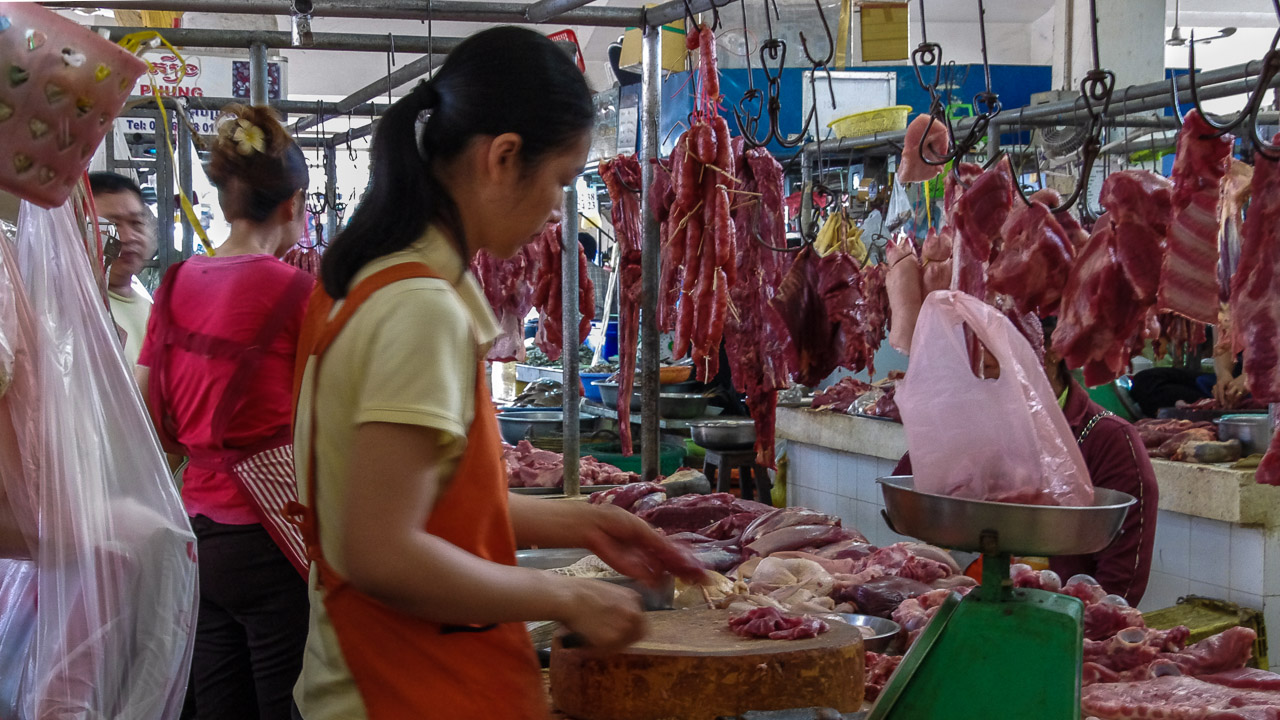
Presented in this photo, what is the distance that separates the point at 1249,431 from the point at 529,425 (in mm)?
3902

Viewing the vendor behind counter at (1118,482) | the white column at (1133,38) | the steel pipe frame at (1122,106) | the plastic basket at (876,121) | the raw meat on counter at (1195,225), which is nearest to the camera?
the raw meat on counter at (1195,225)

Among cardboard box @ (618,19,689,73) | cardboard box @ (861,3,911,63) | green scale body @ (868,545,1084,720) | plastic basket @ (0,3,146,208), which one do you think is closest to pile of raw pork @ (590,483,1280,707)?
green scale body @ (868,545,1084,720)

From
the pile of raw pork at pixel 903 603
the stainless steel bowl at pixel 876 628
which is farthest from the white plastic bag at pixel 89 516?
the stainless steel bowl at pixel 876 628

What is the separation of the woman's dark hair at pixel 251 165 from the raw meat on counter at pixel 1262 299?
2.47 meters

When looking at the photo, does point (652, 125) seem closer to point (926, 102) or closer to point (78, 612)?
point (78, 612)

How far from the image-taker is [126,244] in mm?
4465

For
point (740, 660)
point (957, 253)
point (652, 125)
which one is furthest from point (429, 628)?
point (652, 125)

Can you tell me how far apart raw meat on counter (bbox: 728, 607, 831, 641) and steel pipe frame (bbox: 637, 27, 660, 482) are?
2181 millimetres

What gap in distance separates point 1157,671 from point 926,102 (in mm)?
6481

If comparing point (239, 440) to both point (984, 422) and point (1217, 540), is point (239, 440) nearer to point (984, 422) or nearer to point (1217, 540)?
point (984, 422)

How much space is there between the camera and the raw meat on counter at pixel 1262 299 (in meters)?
2.68

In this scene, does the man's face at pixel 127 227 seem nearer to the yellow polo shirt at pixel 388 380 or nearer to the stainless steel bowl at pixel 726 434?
the stainless steel bowl at pixel 726 434

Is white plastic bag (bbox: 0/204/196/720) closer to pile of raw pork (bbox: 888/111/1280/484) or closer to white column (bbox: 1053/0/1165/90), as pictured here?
pile of raw pork (bbox: 888/111/1280/484)

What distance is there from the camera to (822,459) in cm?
777
